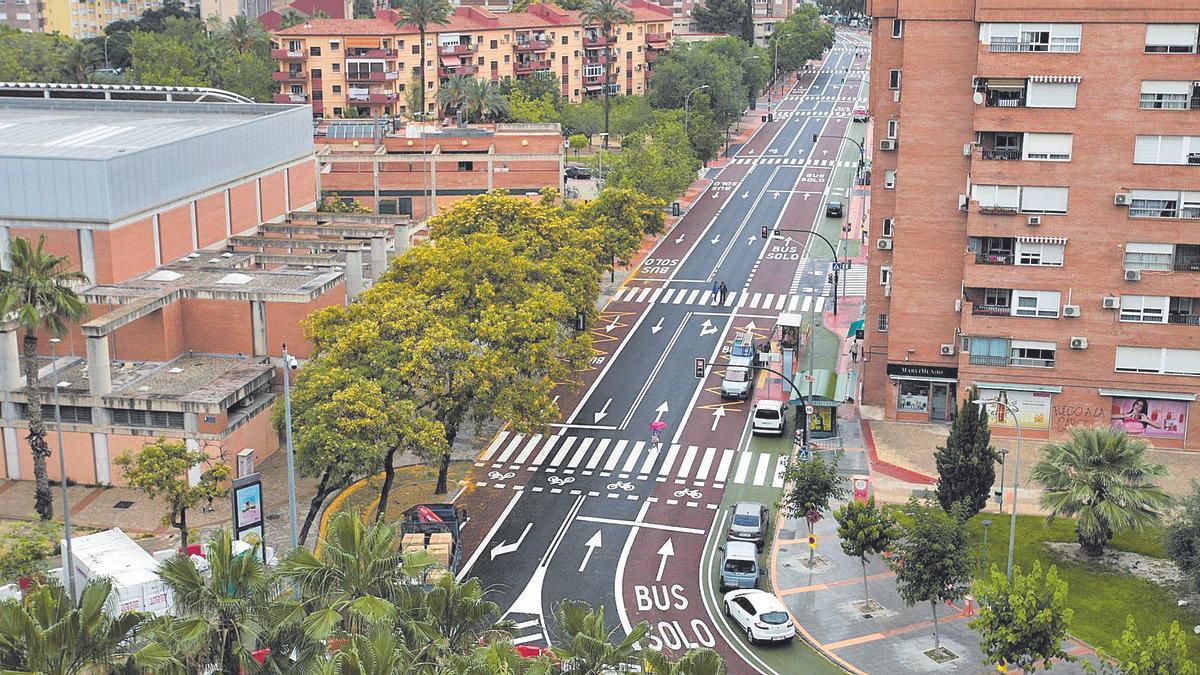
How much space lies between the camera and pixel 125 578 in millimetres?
44938

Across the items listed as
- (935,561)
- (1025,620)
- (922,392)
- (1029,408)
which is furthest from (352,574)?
(1029,408)

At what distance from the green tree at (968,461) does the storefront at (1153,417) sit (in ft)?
45.9

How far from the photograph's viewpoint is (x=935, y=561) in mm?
46031

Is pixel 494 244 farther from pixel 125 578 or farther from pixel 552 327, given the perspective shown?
pixel 125 578

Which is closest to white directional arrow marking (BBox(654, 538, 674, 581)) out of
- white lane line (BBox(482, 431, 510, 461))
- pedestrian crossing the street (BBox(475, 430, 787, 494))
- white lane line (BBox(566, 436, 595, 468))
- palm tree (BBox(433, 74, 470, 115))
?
pedestrian crossing the street (BBox(475, 430, 787, 494))

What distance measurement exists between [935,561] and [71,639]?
2723cm

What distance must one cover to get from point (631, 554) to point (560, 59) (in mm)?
129746

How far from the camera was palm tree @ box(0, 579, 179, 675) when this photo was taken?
30.8 meters

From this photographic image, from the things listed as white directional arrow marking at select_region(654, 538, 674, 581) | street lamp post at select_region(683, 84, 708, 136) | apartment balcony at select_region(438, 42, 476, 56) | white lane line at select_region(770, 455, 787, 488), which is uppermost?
apartment balcony at select_region(438, 42, 476, 56)

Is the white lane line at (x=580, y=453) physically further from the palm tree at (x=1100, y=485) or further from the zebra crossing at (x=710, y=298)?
the zebra crossing at (x=710, y=298)

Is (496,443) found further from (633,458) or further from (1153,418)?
(1153,418)

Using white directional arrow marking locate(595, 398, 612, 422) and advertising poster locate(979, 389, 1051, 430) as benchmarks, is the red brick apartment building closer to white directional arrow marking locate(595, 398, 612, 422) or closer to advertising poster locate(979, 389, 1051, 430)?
advertising poster locate(979, 389, 1051, 430)

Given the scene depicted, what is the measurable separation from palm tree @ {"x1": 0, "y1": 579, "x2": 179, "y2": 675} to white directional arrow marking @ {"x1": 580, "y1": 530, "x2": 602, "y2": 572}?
23419mm

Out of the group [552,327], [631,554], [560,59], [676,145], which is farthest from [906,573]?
[560,59]
